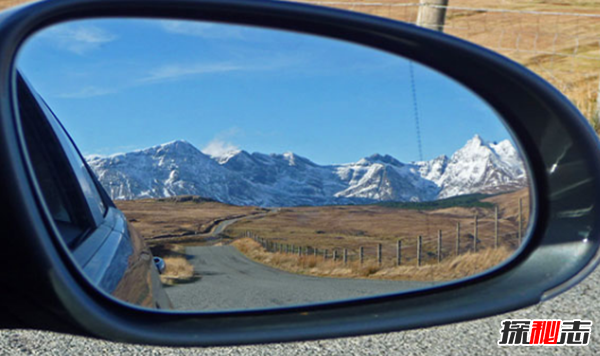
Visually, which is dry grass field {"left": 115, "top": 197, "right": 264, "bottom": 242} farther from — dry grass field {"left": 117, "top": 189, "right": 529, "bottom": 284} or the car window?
the car window

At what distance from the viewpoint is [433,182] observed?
66.7 inches

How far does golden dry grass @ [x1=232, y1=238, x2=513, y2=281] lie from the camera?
4.69ft

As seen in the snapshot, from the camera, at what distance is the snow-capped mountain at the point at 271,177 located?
4.57 feet

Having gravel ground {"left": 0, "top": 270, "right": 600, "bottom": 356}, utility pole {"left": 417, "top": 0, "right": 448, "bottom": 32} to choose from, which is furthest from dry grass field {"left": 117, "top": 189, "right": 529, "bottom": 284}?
utility pole {"left": 417, "top": 0, "right": 448, "bottom": 32}

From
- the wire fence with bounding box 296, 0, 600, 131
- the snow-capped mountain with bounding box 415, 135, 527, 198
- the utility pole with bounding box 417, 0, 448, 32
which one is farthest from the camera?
the wire fence with bounding box 296, 0, 600, 131

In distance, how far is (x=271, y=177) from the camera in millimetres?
1497

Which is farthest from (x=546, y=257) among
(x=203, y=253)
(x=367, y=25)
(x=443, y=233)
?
(x=203, y=253)

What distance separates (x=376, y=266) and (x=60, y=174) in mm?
743

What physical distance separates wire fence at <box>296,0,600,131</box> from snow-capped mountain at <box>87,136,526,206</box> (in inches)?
316

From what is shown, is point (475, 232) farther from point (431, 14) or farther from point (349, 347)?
point (431, 14)

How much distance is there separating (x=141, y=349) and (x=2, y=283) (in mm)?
2194

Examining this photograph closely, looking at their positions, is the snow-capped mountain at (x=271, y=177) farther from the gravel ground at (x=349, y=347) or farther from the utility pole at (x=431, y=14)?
the utility pole at (x=431, y=14)

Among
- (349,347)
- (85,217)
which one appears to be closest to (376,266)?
(85,217)

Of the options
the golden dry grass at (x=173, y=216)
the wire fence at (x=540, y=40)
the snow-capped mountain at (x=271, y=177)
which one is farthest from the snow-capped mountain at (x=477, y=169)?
the wire fence at (x=540, y=40)
